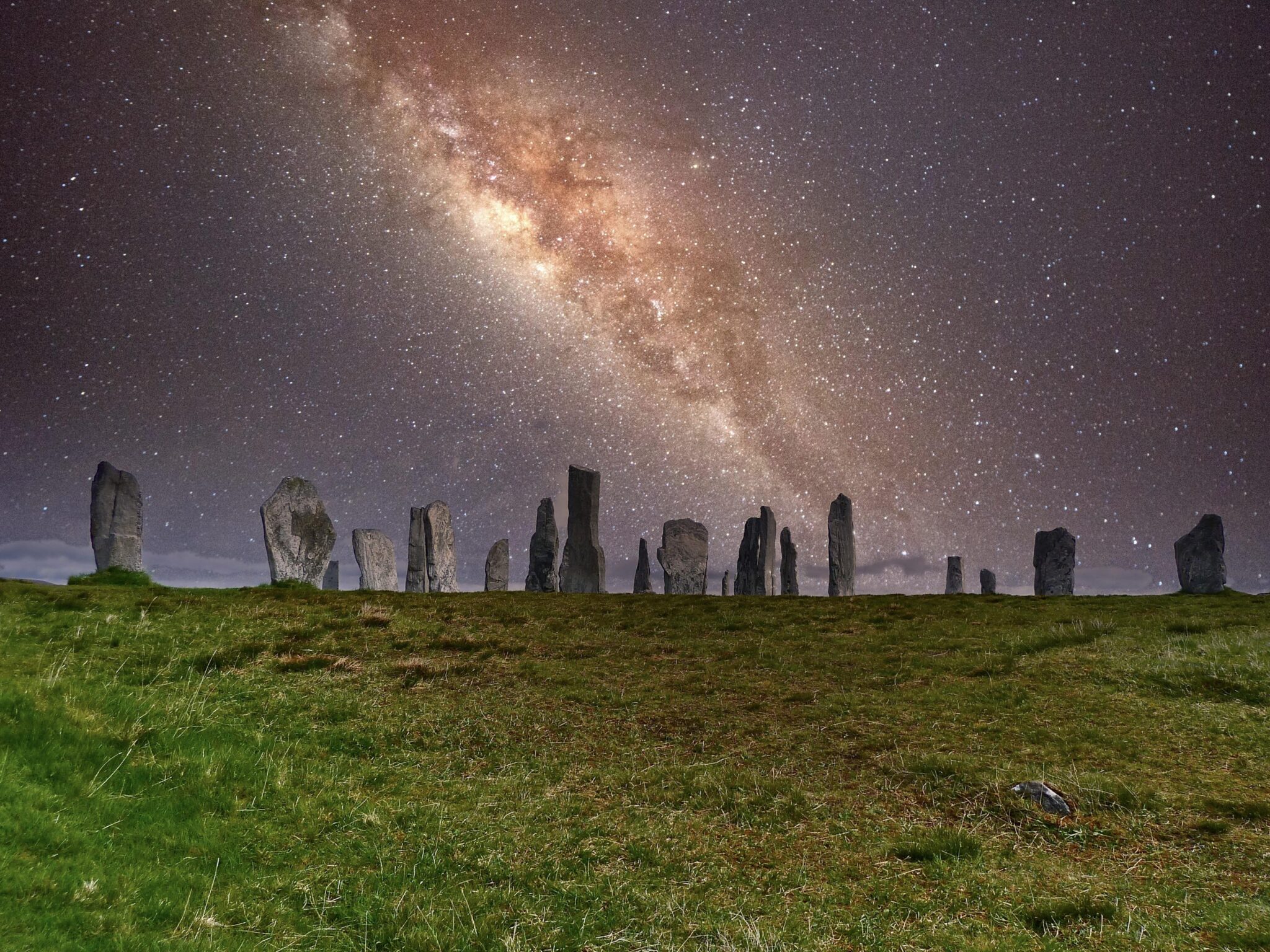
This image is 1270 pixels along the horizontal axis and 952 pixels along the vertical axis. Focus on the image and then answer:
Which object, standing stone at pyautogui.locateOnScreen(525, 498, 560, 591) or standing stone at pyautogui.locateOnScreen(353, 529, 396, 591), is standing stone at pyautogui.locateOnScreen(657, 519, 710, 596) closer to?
standing stone at pyautogui.locateOnScreen(525, 498, 560, 591)

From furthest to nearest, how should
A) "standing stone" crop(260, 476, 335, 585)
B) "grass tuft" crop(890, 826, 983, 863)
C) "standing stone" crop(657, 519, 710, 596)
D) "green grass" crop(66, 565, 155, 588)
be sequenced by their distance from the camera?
"standing stone" crop(657, 519, 710, 596), "standing stone" crop(260, 476, 335, 585), "green grass" crop(66, 565, 155, 588), "grass tuft" crop(890, 826, 983, 863)

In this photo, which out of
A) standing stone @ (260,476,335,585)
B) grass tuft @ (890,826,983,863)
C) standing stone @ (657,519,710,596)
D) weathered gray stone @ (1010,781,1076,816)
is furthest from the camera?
standing stone @ (657,519,710,596)

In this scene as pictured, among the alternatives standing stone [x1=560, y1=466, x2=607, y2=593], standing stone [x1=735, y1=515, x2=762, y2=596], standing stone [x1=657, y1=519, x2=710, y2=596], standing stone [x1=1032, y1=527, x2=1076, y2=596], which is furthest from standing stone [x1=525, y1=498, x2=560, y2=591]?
standing stone [x1=1032, y1=527, x2=1076, y2=596]

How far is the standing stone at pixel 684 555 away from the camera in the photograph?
29.4 metres

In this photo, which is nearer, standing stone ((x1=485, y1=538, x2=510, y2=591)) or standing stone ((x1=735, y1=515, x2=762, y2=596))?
standing stone ((x1=485, y1=538, x2=510, y2=591))

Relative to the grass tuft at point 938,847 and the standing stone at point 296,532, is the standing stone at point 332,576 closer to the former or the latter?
the standing stone at point 296,532

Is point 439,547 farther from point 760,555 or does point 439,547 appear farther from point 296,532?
point 760,555

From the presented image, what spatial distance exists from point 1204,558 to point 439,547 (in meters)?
28.5

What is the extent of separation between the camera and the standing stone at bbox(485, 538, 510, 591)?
1227 inches

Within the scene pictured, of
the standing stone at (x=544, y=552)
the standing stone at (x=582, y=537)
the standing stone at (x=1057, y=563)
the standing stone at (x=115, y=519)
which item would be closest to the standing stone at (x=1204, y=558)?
the standing stone at (x=1057, y=563)

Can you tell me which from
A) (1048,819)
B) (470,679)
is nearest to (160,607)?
(470,679)

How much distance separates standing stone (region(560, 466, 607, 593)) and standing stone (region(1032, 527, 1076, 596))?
17075 mm

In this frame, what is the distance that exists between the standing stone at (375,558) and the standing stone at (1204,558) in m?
30.1

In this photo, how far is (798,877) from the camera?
5359mm
